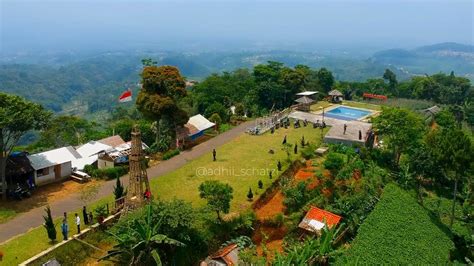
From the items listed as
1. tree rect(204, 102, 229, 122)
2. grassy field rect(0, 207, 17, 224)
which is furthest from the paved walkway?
tree rect(204, 102, 229, 122)

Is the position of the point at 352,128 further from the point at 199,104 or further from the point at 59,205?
the point at 59,205

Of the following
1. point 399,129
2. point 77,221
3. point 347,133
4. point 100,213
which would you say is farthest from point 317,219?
point 347,133

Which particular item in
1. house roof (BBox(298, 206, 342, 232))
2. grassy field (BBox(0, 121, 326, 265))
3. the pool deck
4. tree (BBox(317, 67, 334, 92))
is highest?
tree (BBox(317, 67, 334, 92))

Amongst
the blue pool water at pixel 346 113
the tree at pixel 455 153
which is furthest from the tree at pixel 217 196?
the blue pool water at pixel 346 113

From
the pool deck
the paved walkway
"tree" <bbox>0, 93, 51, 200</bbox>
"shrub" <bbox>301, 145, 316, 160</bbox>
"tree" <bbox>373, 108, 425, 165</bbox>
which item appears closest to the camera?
the paved walkway

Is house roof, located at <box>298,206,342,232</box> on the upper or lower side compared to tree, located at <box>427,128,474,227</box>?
lower

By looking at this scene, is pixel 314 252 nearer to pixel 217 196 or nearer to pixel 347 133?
pixel 217 196

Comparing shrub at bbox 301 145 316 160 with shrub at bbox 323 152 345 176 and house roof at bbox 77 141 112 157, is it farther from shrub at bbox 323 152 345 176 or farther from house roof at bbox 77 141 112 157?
house roof at bbox 77 141 112 157
